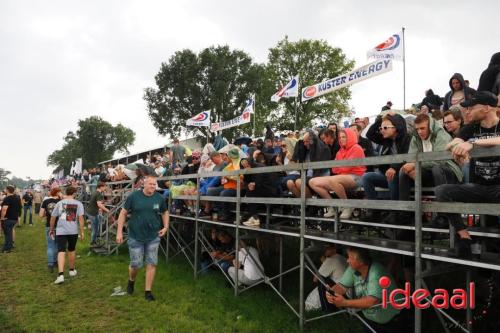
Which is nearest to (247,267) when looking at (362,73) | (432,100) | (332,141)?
(332,141)

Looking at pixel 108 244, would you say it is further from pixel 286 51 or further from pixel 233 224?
pixel 286 51

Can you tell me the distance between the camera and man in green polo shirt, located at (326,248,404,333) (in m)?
4.51

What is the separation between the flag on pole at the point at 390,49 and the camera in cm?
1157

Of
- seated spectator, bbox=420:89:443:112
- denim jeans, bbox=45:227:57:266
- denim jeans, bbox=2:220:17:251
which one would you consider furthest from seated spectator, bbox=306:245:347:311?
denim jeans, bbox=2:220:17:251

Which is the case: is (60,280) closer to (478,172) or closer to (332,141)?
(332,141)

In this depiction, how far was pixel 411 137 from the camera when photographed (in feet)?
16.0

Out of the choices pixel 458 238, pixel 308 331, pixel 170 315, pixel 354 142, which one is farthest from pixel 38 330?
pixel 458 238

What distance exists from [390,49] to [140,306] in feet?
32.3

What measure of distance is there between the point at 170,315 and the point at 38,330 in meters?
2.10

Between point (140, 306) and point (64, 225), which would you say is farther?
point (64, 225)

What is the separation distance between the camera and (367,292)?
4590 millimetres

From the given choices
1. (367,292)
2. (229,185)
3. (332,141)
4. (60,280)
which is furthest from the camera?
(60,280)

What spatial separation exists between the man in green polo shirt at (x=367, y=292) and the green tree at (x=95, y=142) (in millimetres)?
76309

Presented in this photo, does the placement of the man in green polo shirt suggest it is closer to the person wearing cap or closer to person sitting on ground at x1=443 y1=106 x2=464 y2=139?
the person wearing cap
